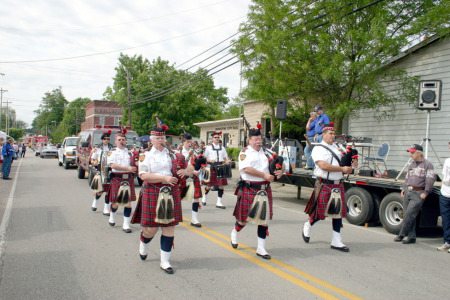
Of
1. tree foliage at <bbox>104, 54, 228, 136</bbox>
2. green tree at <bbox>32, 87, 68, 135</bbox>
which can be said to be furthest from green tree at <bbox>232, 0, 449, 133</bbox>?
green tree at <bbox>32, 87, 68, 135</bbox>

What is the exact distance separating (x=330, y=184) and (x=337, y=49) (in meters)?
8.17

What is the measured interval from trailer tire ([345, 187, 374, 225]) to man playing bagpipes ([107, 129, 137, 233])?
4911 millimetres

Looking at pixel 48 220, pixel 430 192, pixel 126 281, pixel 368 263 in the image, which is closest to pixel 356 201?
pixel 430 192

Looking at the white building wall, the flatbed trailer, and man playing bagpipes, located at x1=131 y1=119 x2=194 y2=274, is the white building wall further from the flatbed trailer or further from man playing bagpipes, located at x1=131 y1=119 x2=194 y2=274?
man playing bagpipes, located at x1=131 y1=119 x2=194 y2=274

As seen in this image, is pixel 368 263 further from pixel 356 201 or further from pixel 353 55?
pixel 353 55

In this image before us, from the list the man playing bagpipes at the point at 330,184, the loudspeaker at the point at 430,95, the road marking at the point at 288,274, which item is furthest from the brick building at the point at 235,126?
the road marking at the point at 288,274

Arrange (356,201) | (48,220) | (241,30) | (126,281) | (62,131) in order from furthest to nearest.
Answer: (62,131) < (241,30) < (356,201) < (48,220) < (126,281)

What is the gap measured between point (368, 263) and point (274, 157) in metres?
2.07

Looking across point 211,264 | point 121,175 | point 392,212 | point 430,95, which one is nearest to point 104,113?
point 121,175

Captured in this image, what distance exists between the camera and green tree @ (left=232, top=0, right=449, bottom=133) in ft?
38.7

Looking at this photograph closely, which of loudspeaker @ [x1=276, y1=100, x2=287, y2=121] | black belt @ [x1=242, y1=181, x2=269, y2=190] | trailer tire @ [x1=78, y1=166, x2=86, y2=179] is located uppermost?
loudspeaker @ [x1=276, y1=100, x2=287, y2=121]

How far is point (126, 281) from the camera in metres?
4.54

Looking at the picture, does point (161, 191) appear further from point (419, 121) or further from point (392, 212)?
point (419, 121)

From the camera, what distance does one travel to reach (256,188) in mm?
5609
